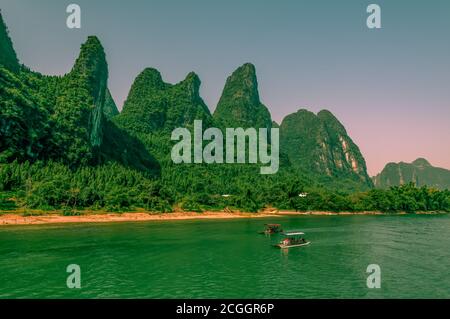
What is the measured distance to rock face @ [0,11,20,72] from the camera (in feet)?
531

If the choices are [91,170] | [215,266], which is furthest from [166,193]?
[215,266]

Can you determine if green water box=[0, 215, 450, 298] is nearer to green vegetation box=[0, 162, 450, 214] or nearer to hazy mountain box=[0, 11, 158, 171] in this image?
green vegetation box=[0, 162, 450, 214]

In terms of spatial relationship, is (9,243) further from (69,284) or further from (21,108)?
(21,108)

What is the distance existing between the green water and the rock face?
430ft

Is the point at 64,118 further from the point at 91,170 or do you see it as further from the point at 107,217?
the point at 107,217

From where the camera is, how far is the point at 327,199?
145875mm

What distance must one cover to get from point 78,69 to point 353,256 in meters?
155

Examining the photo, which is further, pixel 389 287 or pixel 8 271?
pixel 8 271

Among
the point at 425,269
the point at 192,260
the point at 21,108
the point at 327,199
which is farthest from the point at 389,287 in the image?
the point at 21,108

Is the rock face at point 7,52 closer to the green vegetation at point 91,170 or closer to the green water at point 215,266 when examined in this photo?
the green vegetation at point 91,170

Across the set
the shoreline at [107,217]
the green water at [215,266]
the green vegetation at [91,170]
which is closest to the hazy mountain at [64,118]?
the green vegetation at [91,170]

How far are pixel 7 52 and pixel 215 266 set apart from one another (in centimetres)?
17695

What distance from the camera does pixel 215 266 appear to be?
128 ft
